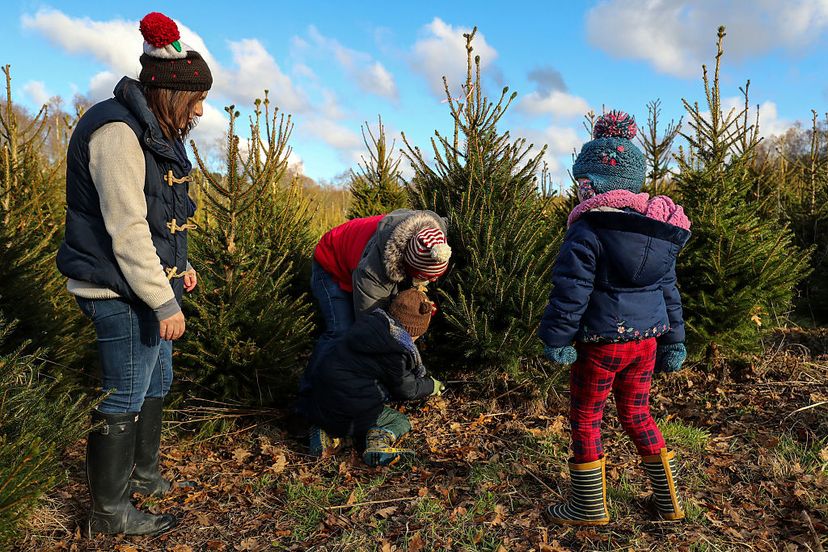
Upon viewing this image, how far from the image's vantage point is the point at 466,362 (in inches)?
185

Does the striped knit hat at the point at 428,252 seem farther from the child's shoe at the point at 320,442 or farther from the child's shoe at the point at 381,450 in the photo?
the child's shoe at the point at 320,442

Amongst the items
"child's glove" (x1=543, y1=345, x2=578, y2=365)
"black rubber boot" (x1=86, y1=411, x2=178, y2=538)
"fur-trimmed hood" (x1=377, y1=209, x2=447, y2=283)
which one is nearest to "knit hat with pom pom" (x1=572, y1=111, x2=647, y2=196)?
"child's glove" (x1=543, y1=345, x2=578, y2=365)

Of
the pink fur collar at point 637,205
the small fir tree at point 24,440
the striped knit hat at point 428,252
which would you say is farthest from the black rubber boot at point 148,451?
the pink fur collar at point 637,205

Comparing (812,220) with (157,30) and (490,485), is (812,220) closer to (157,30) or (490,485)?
(490,485)

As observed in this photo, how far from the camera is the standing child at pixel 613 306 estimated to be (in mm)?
2633

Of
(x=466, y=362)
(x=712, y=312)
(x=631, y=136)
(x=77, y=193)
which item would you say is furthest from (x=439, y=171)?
(x=77, y=193)

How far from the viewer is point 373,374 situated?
12.4 ft

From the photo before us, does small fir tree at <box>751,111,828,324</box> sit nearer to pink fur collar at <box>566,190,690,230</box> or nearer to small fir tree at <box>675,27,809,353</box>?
small fir tree at <box>675,27,809,353</box>

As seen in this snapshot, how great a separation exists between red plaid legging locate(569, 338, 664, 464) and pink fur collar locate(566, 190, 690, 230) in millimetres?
604

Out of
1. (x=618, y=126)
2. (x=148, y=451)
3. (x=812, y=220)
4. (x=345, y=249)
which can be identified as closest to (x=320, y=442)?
(x=148, y=451)

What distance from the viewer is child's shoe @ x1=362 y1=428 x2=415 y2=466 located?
12.3 feet

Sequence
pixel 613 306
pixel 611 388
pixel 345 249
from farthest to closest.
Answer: pixel 345 249, pixel 611 388, pixel 613 306

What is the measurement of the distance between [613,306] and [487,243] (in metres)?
1.74

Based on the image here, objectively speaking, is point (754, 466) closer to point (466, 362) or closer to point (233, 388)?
point (466, 362)
